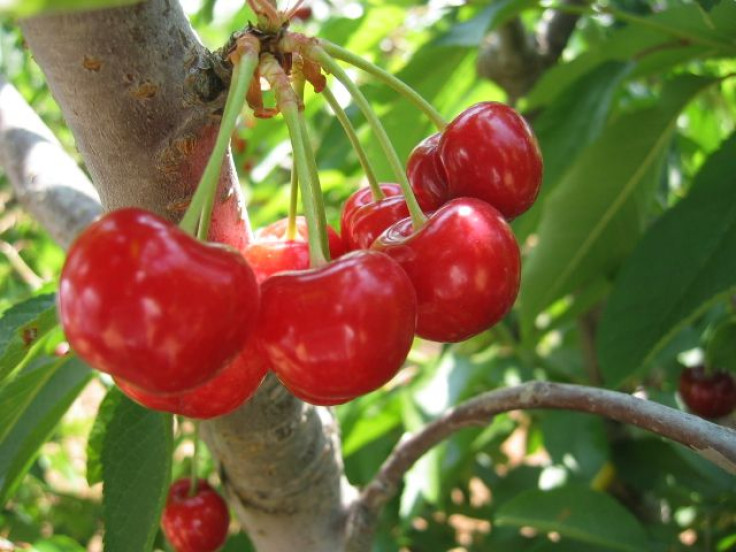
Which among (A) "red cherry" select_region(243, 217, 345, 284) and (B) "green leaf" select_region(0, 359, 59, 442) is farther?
(B) "green leaf" select_region(0, 359, 59, 442)

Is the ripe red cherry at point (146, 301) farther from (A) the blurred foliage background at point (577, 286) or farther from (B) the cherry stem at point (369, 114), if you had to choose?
(A) the blurred foliage background at point (577, 286)

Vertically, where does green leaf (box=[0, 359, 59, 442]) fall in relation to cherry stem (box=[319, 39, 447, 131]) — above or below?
below

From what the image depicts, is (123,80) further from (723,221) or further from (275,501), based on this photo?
(723,221)

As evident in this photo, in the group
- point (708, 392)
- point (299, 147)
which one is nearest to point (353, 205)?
point (299, 147)

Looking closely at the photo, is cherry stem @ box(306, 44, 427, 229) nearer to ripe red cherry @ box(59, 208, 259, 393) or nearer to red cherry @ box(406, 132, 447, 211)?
red cherry @ box(406, 132, 447, 211)

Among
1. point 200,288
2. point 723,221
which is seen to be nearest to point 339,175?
point 723,221

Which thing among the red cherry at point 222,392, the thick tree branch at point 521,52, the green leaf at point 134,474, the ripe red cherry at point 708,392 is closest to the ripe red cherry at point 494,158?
the red cherry at point 222,392

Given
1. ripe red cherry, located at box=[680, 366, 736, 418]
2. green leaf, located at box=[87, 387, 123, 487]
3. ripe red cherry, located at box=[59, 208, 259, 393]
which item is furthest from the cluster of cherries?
ripe red cherry, located at box=[680, 366, 736, 418]
